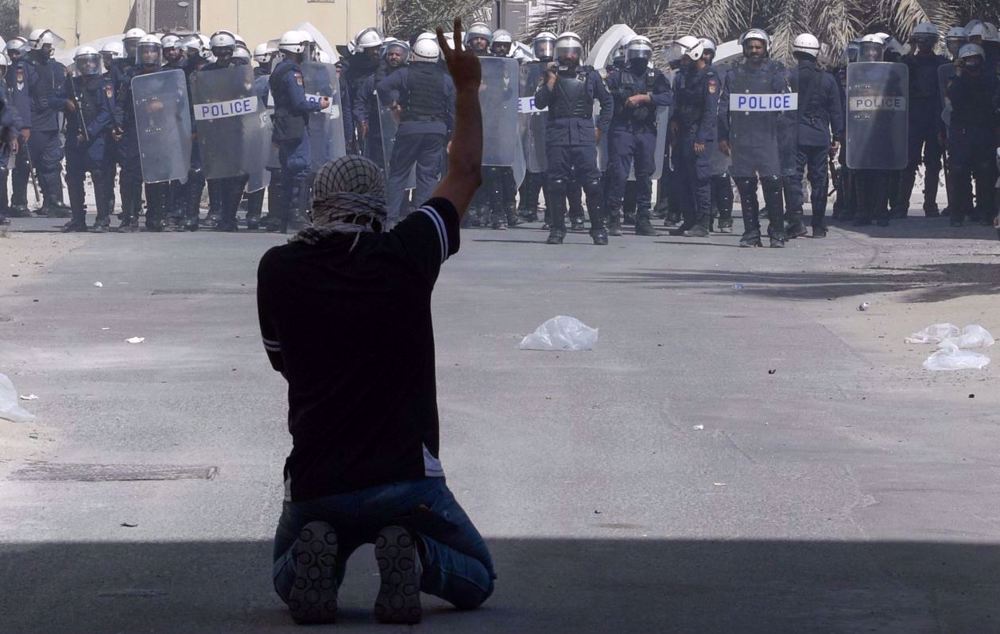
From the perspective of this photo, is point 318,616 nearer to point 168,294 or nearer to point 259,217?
point 168,294

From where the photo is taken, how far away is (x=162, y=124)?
20031 mm

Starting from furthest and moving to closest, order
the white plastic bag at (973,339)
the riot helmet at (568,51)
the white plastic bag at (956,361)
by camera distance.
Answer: the riot helmet at (568,51)
the white plastic bag at (973,339)
the white plastic bag at (956,361)

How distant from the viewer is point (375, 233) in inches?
187

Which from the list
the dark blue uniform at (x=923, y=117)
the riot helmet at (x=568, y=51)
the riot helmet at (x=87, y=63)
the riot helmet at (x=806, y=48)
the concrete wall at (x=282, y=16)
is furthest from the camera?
the concrete wall at (x=282, y=16)

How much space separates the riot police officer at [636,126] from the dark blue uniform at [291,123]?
325cm

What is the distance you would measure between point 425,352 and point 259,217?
17.1 metres

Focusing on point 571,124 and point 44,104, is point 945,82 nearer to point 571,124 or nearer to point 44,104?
point 571,124

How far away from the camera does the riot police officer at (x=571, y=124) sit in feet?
59.5

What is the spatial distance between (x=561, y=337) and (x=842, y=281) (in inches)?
174

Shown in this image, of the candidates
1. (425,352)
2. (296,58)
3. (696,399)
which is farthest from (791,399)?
(296,58)

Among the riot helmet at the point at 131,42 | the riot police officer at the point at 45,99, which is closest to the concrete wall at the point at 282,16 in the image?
the riot helmet at the point at 131,42

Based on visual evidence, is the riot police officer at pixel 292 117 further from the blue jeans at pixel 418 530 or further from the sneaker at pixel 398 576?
the sneaker at pixel 398 576

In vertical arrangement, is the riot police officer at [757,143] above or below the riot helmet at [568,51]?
below

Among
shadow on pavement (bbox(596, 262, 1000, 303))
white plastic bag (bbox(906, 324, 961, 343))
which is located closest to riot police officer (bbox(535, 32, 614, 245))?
shadow on pavement (bbox(596, 262, 1000, 303))
